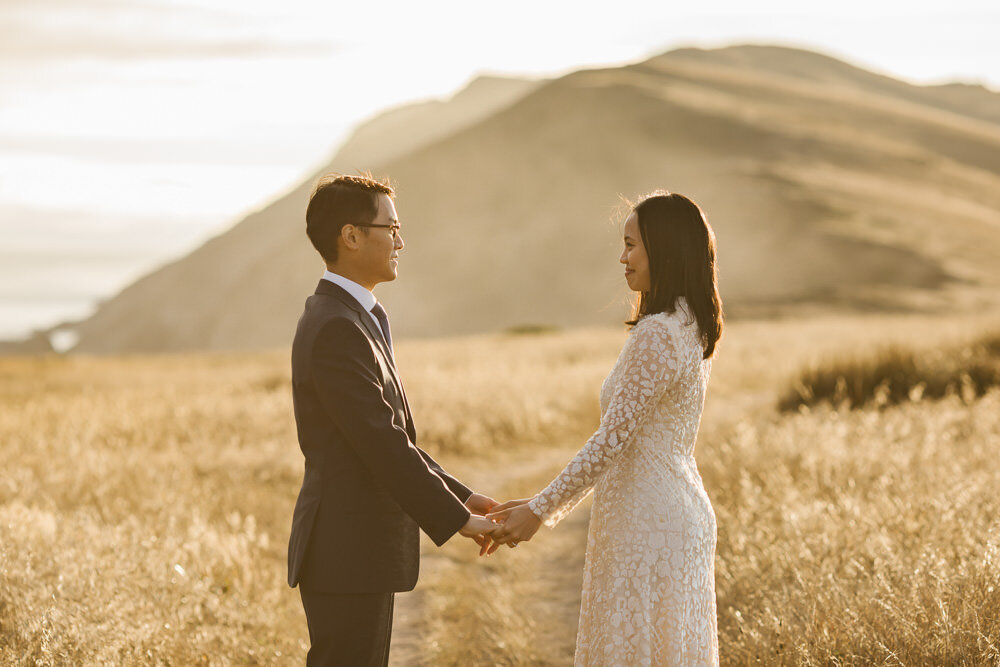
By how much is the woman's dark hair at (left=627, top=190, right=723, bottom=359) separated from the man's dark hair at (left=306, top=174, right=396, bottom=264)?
3.45 feet

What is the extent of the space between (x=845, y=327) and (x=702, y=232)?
25.2 meters

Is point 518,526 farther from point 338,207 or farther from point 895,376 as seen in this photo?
point 895,376

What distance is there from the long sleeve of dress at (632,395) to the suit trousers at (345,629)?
844mm

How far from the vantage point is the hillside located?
63.6 m

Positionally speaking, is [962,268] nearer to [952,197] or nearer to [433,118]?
[952,197]

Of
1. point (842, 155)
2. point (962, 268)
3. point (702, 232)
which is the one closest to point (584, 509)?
point (702, 232)

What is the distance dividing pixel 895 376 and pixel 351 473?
432 inches

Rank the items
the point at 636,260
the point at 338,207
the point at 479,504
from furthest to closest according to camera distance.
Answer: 1. the point at 479,504
2. the point at 636,260
3. the point at 338,207

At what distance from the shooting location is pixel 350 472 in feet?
11.0

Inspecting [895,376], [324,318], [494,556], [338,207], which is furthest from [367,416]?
[895,376]

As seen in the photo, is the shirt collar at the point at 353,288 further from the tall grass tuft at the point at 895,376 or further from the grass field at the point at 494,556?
the tall grass tuft at the point at 895,376

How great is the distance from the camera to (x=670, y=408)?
11.7 ft

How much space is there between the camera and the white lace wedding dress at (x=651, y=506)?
3469 mm

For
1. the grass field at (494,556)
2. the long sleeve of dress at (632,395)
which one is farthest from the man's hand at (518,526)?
the grass field at (494,556)
